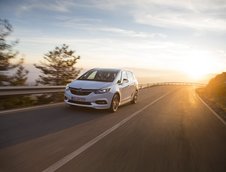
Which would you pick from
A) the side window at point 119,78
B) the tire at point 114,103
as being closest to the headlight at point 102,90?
the tire at point 114,103

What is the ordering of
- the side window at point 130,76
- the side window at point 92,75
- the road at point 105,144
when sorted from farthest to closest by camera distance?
the side window at point 130,76
the side window at point 92,75
the road at point 105,144

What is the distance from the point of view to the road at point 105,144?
507 centimetres

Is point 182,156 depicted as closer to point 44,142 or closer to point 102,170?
point 102,170

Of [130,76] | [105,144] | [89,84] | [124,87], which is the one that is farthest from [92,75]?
[105,144]

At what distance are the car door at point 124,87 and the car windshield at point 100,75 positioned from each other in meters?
0.48

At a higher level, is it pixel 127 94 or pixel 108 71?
pixel 108 71

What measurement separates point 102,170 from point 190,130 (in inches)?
197

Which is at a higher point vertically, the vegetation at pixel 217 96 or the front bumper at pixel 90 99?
the front bumper at pixel 90 99

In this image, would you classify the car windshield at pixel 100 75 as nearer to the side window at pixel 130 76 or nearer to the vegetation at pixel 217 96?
the side window at pixel 130 76

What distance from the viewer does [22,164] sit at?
4.84 meters

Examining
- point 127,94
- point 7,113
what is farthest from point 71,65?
point 7,113

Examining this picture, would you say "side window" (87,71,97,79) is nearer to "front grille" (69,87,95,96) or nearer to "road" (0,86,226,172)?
"front grille" (69,87,95,96)

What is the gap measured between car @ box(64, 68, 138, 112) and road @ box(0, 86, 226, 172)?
3.55 feet

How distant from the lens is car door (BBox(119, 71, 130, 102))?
13305 mm
